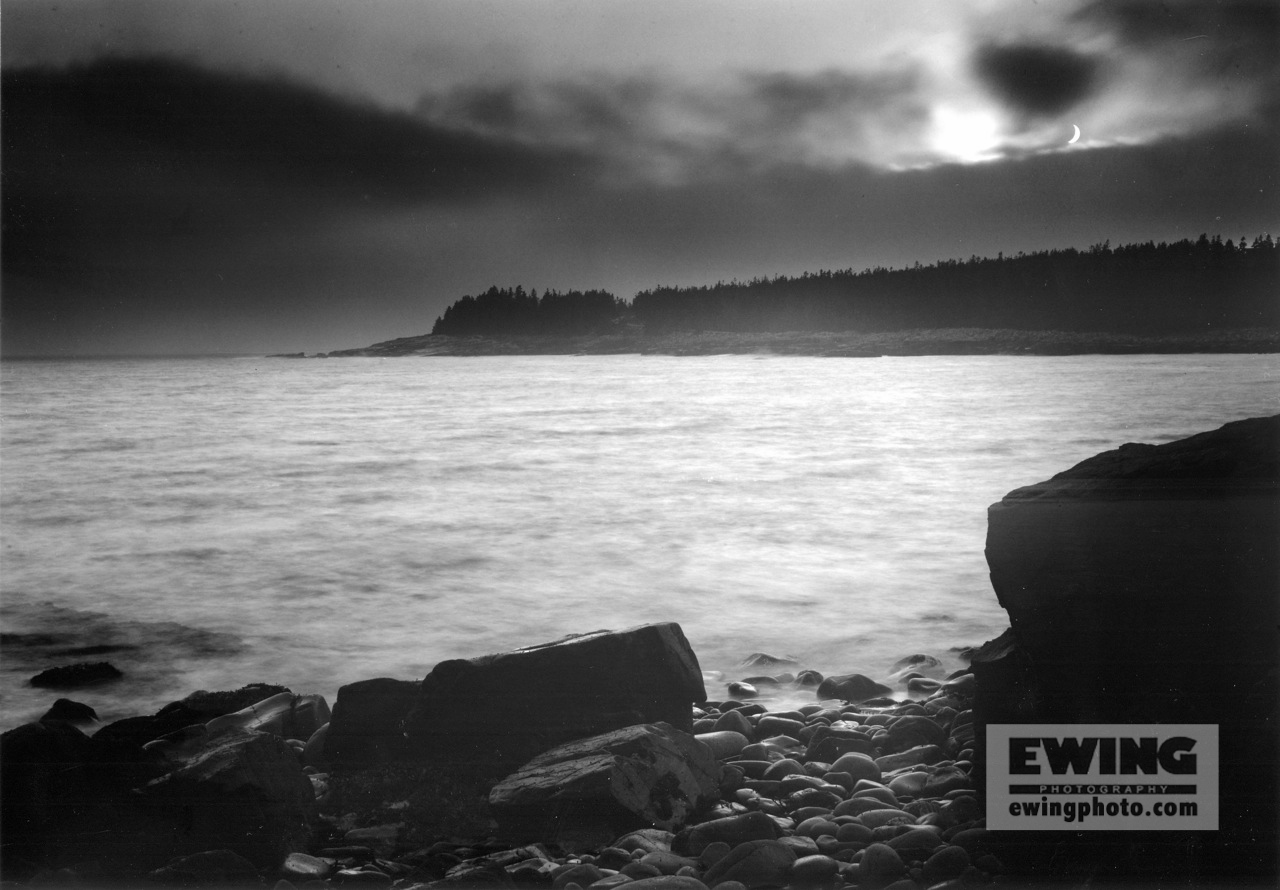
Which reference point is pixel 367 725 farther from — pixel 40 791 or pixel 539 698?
pixel 40 791

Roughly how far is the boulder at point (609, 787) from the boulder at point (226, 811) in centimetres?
83

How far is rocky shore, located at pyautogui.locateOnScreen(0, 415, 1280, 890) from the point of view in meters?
3.26

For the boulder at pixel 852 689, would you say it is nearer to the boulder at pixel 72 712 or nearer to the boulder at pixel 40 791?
the boulder at pixel 40 791

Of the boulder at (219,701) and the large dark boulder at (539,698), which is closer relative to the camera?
the large dark boulder at (539,698)

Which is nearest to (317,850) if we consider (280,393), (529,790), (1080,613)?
(529,790)

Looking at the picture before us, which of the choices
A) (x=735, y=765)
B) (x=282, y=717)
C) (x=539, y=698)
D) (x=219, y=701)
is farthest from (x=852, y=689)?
(x=219, y=701)

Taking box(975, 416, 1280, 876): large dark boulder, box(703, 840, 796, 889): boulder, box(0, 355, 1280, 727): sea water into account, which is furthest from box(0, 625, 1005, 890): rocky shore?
box(0, 355, 1280, 727): sea water

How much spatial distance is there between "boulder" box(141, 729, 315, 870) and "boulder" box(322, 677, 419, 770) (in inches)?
22.8

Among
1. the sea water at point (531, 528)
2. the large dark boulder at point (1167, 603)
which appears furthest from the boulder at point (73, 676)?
the large dark boulder at point (1167, 603)

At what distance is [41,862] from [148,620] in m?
4.50

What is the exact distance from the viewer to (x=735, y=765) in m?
4.10

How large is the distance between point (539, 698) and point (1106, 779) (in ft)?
7.54

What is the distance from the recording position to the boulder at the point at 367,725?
4238mm

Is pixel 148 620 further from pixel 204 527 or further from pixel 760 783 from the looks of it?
pixel 760 783
